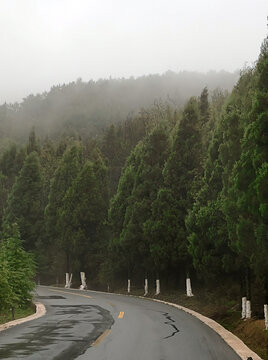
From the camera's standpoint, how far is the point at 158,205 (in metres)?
35.1

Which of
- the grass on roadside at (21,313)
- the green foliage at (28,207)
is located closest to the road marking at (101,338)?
the grass on roadside at (21,313)

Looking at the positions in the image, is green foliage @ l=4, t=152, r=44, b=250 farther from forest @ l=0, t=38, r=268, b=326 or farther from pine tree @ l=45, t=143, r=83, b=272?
pine tree @ l=45, t=143, r=83, b=272

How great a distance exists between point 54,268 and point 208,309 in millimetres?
36318

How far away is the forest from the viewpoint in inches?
667

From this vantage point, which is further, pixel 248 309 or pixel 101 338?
pixel 248 309

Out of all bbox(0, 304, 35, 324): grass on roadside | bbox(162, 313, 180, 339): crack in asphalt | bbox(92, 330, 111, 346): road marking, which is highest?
bbox(92, 330, 111, 346): road marking

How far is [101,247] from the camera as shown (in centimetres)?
5109

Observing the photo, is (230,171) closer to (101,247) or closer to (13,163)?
(101,247)

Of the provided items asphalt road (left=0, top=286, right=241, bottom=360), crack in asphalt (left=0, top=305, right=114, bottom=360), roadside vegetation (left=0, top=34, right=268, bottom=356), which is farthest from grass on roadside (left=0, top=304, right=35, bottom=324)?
asphalt road (left=0, top=286, right=241, bottom=360)

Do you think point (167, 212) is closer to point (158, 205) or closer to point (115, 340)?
point (158, 205)

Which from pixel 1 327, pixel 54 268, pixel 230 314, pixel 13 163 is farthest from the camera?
pixel 13 163

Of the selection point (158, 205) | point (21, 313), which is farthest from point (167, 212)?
point (21, 313)

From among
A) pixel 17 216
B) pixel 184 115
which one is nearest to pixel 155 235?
pixel 184 115

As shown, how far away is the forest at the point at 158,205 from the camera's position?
1695cm
